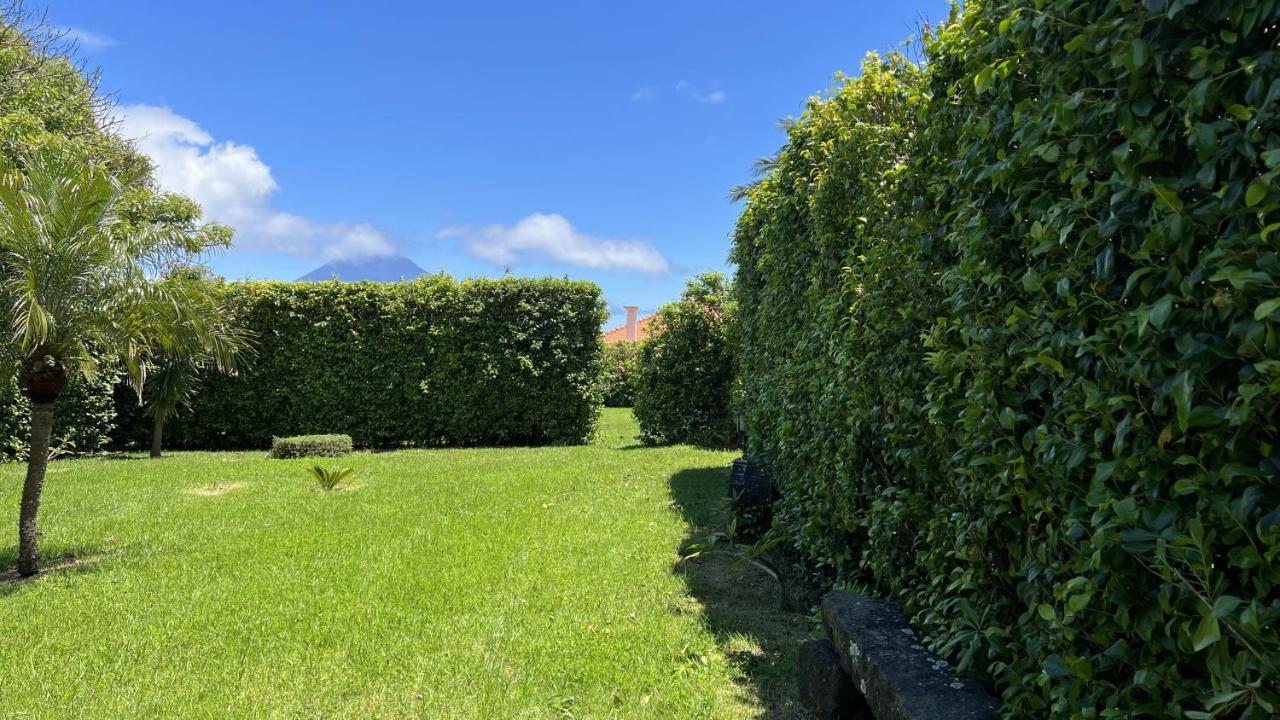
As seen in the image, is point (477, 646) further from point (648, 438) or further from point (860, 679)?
point (648, 438)

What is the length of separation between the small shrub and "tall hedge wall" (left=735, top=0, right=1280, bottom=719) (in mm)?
11232

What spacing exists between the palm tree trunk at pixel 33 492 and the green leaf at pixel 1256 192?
7.15 meters

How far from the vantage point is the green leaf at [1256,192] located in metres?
1.10

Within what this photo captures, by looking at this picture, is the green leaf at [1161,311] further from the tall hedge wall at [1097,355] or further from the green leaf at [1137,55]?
the green leaf at [1137,55]

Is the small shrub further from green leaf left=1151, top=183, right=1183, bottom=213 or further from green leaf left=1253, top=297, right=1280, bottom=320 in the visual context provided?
green leaf left=1253, top=297, right=1280, bottom=320

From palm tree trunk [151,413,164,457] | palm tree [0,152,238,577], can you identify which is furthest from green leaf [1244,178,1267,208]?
palm tree trunk [151,413,164,457]

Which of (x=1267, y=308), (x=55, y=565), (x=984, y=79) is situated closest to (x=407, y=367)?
(x=55, y=565)

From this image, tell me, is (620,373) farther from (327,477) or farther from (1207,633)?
(1207,633)

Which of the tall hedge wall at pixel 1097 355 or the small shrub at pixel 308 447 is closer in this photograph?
the tall hedge wall at pixel 1097 355

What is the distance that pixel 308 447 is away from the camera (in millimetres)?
11750

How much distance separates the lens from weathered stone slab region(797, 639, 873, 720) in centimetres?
283

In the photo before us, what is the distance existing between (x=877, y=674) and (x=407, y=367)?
13.2 meters

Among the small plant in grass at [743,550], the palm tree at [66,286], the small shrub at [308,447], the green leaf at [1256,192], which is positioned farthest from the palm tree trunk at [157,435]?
the green leaf at [1256,192]

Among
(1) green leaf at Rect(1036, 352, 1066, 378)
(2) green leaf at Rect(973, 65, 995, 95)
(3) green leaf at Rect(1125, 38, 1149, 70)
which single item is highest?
(2) green leaf at Rect(973, 65, 995, 95)
